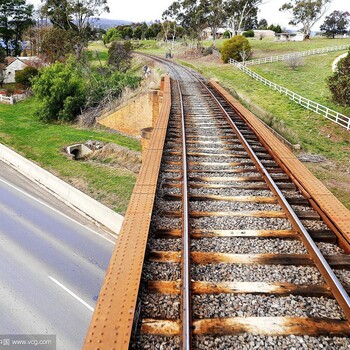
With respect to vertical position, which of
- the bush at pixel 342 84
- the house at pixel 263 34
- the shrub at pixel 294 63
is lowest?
the bush at pixel 342 84

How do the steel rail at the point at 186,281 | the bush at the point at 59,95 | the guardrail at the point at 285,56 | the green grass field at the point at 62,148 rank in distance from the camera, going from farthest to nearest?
the guardrail at the point at 285,56, the bush at the point at 59,95, the green grass field at the point at 62,148, the steel rail at the point at 186,281

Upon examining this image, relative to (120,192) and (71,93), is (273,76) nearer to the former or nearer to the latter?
(71,93)

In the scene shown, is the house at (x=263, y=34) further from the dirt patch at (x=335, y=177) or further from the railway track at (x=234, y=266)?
the railway track at (x=234, y=266)

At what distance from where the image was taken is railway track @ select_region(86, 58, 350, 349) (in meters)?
3.84

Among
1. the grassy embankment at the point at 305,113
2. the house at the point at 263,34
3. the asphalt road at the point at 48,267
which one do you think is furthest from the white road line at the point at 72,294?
the house at the point at 263,34

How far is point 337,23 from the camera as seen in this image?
81.5m

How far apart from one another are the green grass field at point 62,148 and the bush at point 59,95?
1251 millimetres

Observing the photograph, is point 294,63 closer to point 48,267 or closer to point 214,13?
point 214,13

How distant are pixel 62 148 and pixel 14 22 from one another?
57.7 m

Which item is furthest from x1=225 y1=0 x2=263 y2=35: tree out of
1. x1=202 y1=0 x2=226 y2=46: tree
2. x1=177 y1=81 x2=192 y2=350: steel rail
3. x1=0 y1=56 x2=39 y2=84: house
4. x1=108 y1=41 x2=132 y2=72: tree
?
x1=177 y1=81 x2=192 y2=350: steel rail

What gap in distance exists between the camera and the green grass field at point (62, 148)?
1541 cm

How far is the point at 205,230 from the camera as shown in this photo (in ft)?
19.3

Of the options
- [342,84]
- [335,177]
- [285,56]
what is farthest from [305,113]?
[285,56]

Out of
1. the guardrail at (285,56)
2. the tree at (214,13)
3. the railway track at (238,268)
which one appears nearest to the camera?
the railway track at (238,268)
